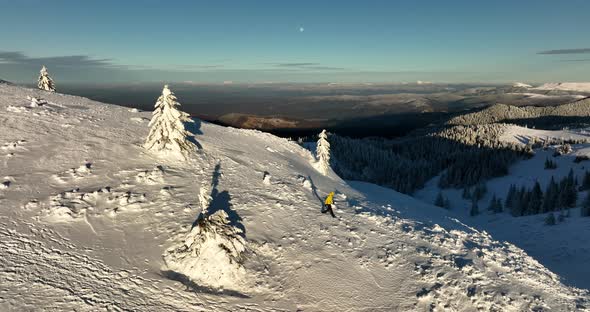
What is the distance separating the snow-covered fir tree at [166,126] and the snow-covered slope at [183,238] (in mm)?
1372

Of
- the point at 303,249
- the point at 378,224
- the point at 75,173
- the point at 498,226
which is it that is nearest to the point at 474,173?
the point at 498,226

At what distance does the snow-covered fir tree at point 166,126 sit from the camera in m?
21.5

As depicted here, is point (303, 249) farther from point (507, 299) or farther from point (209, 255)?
point (507, 299)

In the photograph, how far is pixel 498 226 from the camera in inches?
1916

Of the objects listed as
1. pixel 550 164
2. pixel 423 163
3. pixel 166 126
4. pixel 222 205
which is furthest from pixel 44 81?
pixel 423 163

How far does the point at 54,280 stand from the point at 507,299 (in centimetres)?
1922

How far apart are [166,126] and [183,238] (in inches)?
397

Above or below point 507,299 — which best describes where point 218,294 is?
above

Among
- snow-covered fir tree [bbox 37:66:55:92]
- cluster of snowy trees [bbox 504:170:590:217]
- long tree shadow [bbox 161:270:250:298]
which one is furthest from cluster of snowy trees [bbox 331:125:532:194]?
long tree shadow [bbox 161:270:250:298]

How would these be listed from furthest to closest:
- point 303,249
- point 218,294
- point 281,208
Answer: point 281,208
point 303,249
point 218,294

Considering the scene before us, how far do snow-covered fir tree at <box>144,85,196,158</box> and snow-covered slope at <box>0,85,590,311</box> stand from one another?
137 cm

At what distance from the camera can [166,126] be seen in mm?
21891

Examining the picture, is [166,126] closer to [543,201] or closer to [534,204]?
[534,204]

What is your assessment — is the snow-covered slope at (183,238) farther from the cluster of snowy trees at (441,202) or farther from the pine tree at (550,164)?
the pine tree at (550,164)
